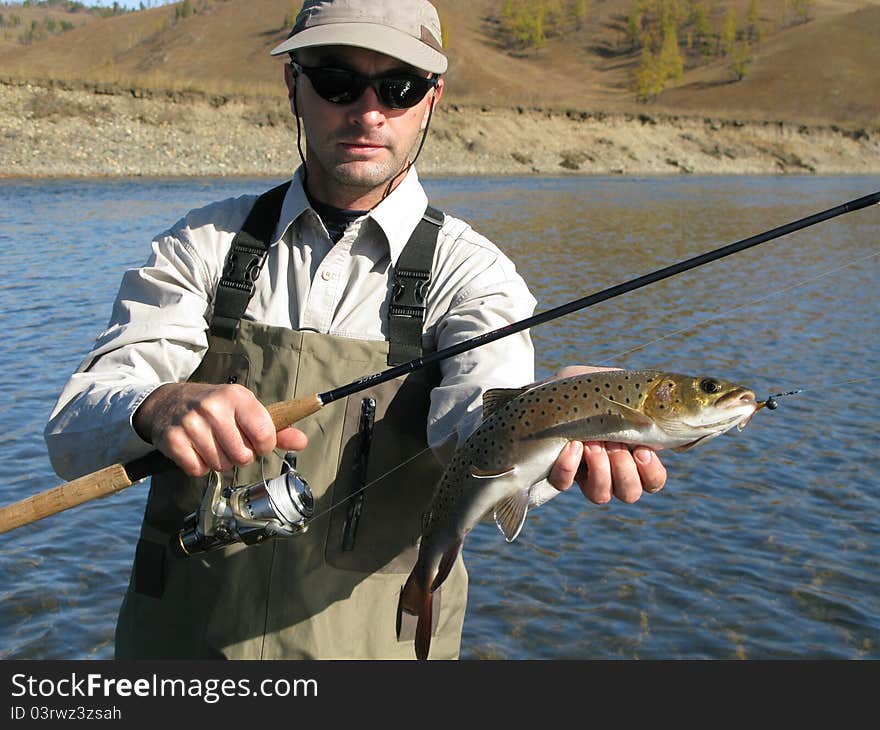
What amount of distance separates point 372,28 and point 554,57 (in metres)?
109

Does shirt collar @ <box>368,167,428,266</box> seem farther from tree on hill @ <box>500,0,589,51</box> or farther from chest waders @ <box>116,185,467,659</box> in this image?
tree on hill @ <box>500,0,589,51</box>

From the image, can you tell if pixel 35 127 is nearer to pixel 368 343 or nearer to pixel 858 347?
pixel 858 347

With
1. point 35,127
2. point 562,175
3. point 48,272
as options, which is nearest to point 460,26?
point 562,175

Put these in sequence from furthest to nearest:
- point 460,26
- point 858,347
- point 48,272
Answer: point 460,26
point 48,272
point 858,347

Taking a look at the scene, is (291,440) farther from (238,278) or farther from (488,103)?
(488,103)

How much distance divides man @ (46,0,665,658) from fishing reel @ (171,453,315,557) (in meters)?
0.11

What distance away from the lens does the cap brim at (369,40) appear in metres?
2.58

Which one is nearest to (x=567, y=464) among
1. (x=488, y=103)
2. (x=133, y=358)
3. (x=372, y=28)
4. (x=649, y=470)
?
(x=649, y=470)

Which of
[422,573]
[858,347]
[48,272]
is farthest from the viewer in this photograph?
[48,272]

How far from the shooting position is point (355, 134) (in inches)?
106

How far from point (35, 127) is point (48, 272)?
23.4 m

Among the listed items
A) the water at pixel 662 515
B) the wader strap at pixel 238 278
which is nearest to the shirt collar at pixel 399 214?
the wader strap at pixel 238 278

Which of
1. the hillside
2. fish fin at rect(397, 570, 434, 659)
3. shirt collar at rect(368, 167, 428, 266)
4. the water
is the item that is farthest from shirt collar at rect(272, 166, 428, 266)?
the hillside

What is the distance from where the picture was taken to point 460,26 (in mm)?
109562
